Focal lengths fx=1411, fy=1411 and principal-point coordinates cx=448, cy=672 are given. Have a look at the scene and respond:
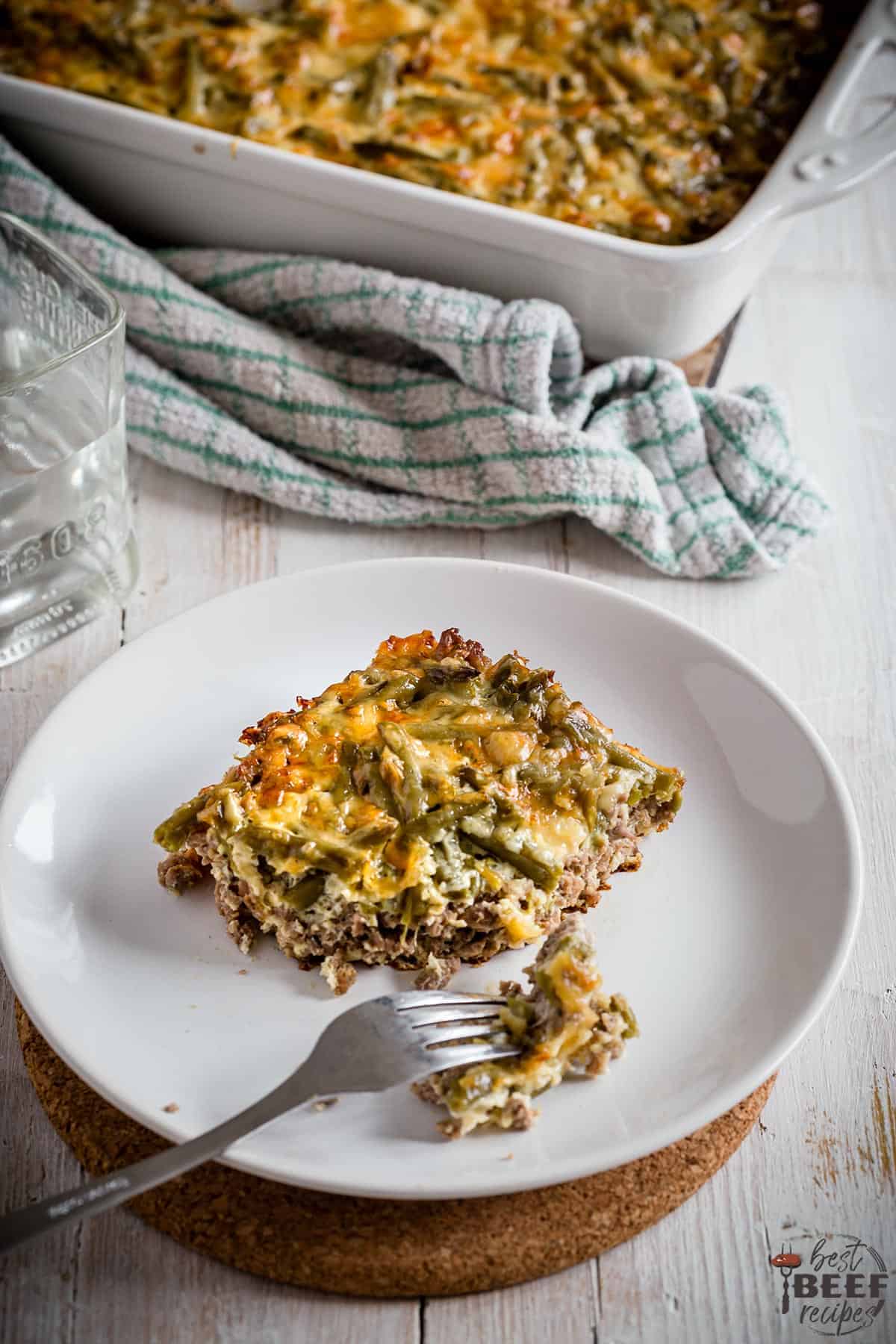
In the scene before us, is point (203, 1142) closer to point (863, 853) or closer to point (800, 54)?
point (863, 853)

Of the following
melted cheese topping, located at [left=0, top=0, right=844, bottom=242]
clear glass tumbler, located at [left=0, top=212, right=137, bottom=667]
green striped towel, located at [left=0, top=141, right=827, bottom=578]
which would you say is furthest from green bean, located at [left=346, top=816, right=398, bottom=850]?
melted cheese topping, located at [left=0, top=0, right=844, bottom=242]

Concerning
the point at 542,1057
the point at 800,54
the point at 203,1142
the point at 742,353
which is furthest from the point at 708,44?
the point at 203,1142

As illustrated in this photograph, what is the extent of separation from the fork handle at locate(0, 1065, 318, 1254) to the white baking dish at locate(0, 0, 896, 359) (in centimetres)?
222

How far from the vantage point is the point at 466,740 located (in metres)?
2.41

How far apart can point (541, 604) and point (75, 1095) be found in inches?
52.9

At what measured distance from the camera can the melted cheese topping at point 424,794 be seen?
88.0 inches

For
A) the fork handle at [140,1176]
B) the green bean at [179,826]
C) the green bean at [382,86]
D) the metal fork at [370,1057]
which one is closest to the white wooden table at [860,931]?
the metal fork at [370,1057]

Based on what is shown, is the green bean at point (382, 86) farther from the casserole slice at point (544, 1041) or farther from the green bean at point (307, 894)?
the casserole slice at point (544, 1041)

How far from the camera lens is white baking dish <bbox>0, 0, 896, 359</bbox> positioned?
344 centimetres

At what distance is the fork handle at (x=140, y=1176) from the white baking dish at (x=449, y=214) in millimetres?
2215

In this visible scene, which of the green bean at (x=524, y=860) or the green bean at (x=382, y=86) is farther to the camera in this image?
the green bean at (x=382, y=86)

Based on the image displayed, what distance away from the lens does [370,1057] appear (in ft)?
6.81

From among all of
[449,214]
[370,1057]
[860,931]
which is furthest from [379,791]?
[449,214]

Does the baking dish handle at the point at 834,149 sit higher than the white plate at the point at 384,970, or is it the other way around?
the baking dish handle at the point at 834,149
